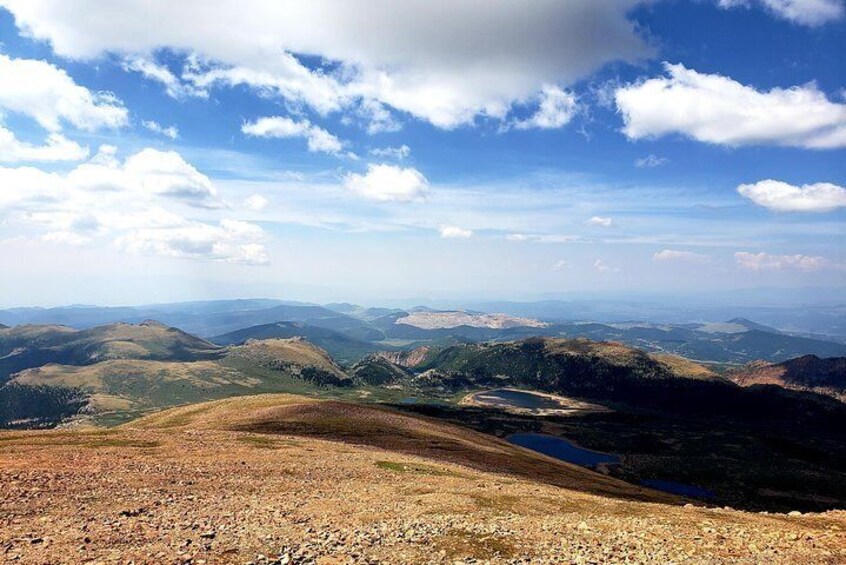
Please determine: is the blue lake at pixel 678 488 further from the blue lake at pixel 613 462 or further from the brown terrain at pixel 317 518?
the brown terrain at pixel 317 518

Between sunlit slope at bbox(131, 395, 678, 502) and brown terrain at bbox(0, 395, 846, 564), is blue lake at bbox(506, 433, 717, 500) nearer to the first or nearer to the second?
sunlit slope at bbox(131, 395, 678, 502)

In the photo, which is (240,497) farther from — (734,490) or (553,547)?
(734,490)

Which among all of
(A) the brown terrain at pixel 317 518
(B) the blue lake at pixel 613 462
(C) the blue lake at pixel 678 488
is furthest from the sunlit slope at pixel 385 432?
(B) the blue lake at pixel 613 462

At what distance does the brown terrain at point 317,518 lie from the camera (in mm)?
22328

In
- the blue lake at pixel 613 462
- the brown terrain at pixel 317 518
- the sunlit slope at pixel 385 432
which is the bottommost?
the blue lake at pixel 613 462

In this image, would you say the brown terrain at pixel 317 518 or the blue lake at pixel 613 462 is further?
the blue lake at pixel 613 462

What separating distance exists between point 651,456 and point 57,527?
696ft

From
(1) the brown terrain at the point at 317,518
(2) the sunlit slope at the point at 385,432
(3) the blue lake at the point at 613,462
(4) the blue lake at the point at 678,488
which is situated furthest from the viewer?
(3) the blue lake at the point at 613,462

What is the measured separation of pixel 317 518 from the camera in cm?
2823

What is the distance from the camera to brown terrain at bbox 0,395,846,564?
22.3 m

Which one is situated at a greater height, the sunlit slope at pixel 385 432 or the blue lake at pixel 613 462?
the sunlit slope at pixel 385 432

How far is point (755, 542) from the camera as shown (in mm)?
25438

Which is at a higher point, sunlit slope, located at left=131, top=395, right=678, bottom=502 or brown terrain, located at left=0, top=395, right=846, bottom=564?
brown terrain, located at left=0, top=395, right=846, bottom=564

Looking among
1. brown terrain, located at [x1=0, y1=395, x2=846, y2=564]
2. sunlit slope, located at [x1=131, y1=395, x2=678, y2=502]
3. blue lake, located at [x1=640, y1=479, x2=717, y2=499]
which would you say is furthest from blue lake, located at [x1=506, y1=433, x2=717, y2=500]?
brown terrain, located at [x1=0, y1=395, x2=846, y2=564]
